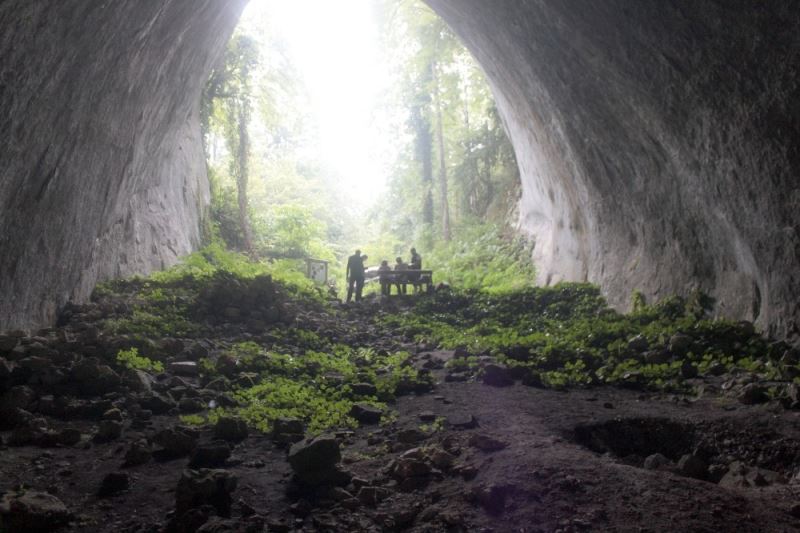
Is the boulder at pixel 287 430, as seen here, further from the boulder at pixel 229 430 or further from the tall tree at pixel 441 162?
the tall tree at pixel 441 162

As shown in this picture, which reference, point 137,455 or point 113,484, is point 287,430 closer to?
point 137,455

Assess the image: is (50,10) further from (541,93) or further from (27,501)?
(541,93)

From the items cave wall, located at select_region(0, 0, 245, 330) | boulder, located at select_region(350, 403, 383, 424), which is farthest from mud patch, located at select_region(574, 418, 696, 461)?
cave wall, located at select_region(0, 0, 245, 330)

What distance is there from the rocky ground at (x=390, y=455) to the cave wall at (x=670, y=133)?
1.82m

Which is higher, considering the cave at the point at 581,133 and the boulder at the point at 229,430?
the cave at the point at 581,133

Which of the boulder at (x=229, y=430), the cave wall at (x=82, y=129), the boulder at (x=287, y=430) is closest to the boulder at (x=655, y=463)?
the boulder at (x=287, y=430)

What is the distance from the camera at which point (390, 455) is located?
448cm

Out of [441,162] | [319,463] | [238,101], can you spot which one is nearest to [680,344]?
[319,463]

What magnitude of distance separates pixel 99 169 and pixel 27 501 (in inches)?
250

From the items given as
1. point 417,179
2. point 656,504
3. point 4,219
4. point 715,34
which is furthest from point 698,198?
point 417,179

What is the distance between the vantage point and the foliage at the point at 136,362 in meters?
6.29

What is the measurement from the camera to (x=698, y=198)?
759 centimetres

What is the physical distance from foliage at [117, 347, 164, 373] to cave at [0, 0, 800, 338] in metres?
1.23

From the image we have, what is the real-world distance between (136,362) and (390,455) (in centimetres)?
330
